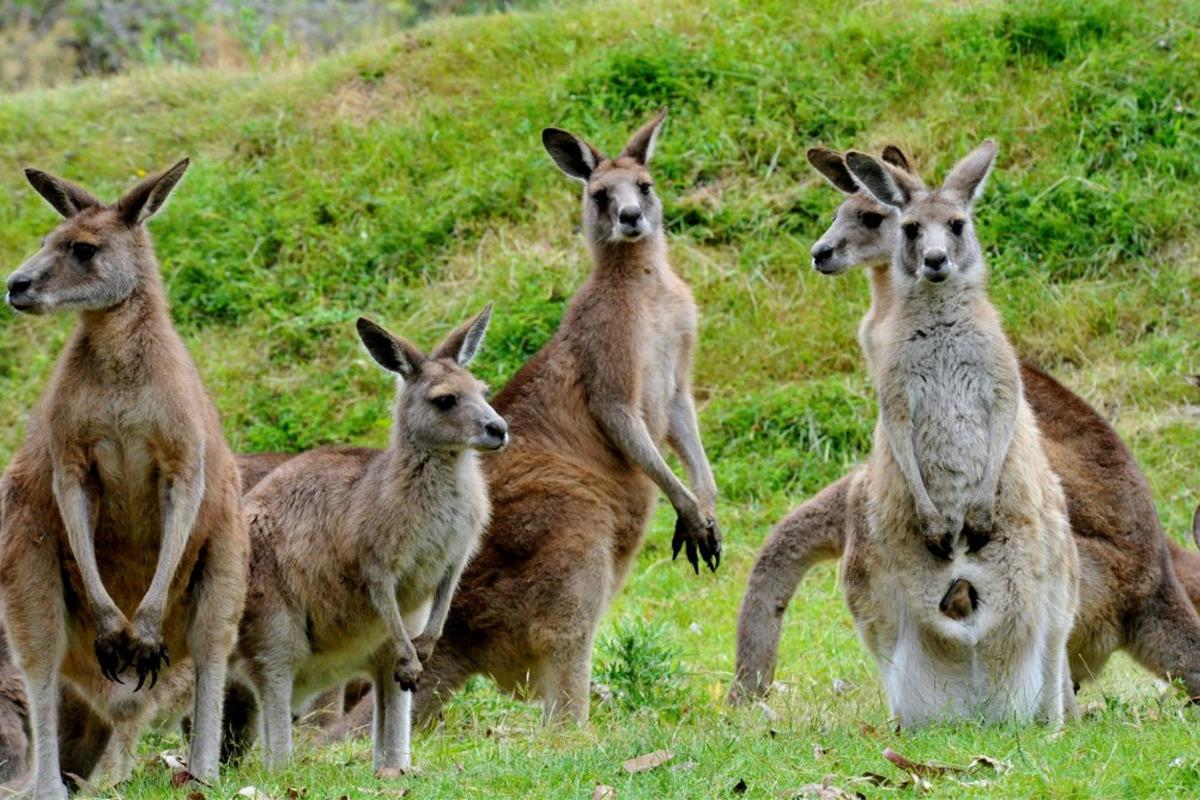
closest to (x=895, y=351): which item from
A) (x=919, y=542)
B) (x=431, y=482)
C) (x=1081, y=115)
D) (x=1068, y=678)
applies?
(x=919, y=542)

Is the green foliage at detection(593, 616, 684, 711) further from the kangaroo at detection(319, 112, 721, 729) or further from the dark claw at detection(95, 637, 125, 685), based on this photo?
the dark claw at detection(95, 637, 125, 685)

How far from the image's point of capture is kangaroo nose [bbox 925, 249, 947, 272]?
6.11m

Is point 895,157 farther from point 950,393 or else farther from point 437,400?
point 437,400

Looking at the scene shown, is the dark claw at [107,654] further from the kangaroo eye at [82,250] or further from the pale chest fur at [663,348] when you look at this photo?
the pale chest fur at [663,348]

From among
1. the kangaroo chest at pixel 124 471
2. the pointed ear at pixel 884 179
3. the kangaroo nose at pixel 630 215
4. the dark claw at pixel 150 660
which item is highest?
the pointed ear at pixel 884 179

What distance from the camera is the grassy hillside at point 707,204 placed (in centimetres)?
1031

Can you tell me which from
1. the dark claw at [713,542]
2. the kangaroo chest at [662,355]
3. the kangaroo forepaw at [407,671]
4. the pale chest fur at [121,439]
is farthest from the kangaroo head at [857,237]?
the pale chest fur at [121,439]

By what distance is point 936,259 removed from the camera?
611 cm

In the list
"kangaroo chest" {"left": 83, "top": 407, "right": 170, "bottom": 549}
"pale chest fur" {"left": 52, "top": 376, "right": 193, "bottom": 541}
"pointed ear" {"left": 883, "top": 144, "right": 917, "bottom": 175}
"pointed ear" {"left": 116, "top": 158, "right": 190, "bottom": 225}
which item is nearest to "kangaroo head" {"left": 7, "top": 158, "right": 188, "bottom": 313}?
"pointed ear" {"left": 116, "top": 158, "right": 190, "bottom": 225}

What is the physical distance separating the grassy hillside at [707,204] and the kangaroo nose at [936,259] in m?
2.88

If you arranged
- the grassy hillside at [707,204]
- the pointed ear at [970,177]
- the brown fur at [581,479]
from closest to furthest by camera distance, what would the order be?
the pointed ear at [970,177]
the brown fur at [581,479]
the grassy hillside at [707,204]

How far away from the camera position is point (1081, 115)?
1142 centimetres

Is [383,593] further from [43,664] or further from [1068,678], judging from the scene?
[1068,678]

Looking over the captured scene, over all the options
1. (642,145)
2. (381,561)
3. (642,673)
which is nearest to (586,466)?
(642,673)
